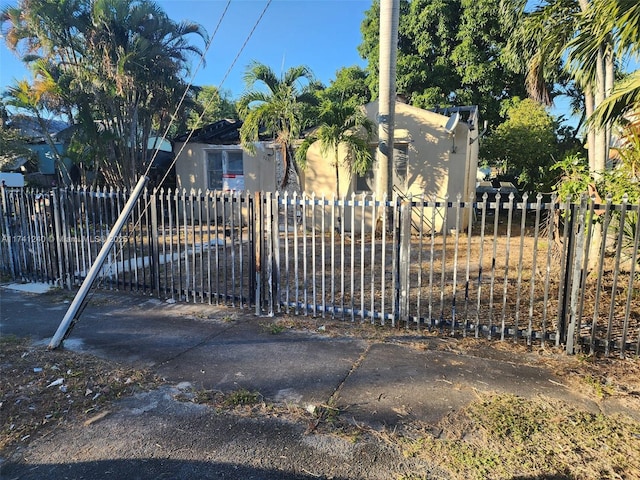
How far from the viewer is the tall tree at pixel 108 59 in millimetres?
13141

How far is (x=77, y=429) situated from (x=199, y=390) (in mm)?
917

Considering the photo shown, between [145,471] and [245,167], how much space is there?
41.1 ft

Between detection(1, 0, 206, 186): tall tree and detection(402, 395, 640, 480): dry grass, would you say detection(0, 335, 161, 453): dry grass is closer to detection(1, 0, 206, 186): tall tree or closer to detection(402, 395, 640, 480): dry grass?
detection(402, 395, 640, 480): dry grass

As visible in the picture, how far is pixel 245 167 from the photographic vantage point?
1444 centimetres

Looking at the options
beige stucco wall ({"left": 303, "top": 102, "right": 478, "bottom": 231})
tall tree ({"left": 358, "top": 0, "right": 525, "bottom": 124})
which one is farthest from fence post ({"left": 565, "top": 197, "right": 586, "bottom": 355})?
tall tree ({"left": 358, "top": 0, "right": 525, "bottom": 124})

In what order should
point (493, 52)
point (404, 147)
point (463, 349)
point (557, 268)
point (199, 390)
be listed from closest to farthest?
1. point (199, 390)
2. point (463, 349)
3. point (557, 268)
4. point (404, 147)
5. point (493, 52)

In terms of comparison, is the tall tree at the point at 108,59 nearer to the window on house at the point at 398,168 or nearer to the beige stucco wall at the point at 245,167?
the beige stucco wall at the point at 245,167

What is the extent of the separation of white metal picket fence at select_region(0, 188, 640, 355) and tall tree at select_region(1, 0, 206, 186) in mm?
7582

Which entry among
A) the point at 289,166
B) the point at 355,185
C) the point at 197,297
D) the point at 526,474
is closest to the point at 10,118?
the point at 289,166

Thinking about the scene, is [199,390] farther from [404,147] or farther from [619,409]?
[404,147]

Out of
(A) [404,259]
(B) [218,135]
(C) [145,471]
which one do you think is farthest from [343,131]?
(C) [145,471]

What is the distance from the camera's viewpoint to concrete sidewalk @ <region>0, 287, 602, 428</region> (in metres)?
3.49

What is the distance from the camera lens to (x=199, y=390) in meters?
3.63

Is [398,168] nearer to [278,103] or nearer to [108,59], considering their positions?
[278,103]
